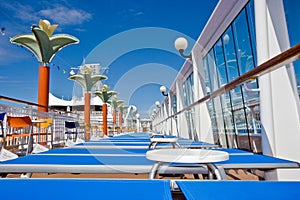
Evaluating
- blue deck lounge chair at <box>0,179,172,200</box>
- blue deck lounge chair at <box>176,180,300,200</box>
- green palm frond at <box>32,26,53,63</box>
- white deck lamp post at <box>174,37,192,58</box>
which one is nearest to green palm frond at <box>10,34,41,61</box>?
green palm frond at <box>32,26,53,63</box>

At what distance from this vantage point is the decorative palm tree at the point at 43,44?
6184mm

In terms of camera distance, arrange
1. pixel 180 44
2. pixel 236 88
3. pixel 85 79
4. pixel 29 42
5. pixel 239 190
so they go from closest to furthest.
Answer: pixel 239 190 → pixel 236 88 → pixel 180 44 → pixel 29 42 → pixel 85 79

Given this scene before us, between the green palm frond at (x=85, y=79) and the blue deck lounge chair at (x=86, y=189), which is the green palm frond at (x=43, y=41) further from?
the blue deck lounge chair at (x=86, y=189)

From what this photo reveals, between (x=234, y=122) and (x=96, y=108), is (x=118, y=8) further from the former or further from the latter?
(x=96, y=108)

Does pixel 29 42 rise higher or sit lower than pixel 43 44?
higher

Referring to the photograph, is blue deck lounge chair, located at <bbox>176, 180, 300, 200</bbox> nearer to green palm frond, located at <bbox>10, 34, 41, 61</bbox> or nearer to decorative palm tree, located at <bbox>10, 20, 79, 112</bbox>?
decorative palm tree, located at <bbox>10, 20, 79, 112</bbox>

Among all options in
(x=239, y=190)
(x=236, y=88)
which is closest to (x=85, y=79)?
(x=236, y=88)

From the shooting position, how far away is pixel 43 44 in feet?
20.6

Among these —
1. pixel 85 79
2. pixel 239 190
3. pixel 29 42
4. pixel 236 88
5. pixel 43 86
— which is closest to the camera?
pixel 239 190

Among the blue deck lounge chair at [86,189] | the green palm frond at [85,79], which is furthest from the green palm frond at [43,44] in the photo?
the blue deck lounge chair at [86,189]

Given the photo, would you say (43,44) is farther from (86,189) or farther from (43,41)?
(86,189)

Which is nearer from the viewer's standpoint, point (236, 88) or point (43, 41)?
point (236, 88)

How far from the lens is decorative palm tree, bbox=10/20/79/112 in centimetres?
618

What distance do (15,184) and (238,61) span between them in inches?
144
